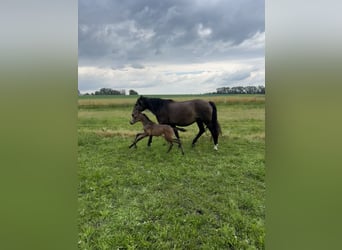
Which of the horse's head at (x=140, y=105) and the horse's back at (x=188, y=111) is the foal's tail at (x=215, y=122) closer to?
the horse's back at (x=188, y=111)

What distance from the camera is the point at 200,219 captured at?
1.34 m

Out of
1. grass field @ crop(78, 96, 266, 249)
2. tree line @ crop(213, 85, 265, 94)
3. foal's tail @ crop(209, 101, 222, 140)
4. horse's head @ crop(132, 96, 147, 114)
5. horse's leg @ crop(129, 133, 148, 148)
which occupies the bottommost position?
grass field @ crop(78, 96, 266, 249)

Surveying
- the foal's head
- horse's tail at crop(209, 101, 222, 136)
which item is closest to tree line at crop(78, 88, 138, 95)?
the foal's head

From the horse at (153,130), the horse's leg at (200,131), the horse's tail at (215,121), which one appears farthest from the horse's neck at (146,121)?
the horse's tail at (215,121)

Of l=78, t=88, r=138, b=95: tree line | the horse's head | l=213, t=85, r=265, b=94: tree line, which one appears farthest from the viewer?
the horse's head

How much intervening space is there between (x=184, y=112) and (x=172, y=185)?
63 centimetres

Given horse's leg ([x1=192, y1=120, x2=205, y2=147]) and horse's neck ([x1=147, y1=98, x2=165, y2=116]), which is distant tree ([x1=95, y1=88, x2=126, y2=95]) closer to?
horse's neck ([x1=147, y1=98, x2=165, y2=116])

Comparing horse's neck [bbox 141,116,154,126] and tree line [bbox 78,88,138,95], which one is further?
horse's neck [bbox 141,116,154,126]

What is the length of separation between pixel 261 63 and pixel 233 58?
0.57 feet

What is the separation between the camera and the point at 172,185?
62.2 inches

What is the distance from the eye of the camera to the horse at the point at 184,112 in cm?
171

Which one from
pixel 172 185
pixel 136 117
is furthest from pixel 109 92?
pixel 172 185

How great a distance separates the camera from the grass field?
127 centimetres
